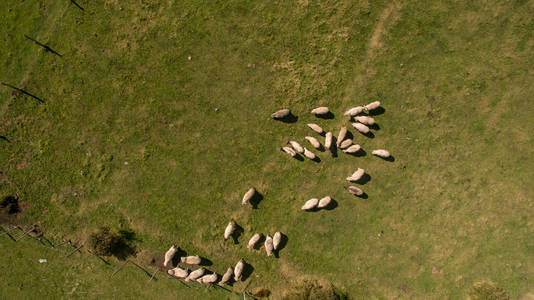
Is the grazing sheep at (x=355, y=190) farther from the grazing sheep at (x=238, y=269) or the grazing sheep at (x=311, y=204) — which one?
the grazing sheep at (x=238, y=269)

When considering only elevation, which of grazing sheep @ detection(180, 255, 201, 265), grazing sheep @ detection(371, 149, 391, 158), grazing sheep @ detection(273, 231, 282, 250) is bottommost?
grazing sheep @ detection(180, 255, 201, 265)

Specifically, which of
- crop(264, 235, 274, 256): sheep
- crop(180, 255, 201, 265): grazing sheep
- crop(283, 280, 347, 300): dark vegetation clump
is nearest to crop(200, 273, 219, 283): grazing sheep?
crop(180, 255, 201, 265): grazing sheep

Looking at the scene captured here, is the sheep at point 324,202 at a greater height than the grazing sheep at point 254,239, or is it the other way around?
the sheep at point 324,202

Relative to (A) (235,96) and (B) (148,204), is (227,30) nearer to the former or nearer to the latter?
(A) (235,96)

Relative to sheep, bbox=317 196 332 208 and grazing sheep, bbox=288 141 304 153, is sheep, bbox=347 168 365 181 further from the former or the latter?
grazing sheep, bbox=288 141 304 153

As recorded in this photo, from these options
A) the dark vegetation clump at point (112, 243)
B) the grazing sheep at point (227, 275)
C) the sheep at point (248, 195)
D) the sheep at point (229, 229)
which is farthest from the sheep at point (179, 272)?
the sheep at point (248, 195)

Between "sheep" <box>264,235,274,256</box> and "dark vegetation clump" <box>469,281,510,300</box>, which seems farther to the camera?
"sheep" <box>264,235,274,256</box>

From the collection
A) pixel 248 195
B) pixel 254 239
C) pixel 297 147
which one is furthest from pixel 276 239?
pixel 297 147
